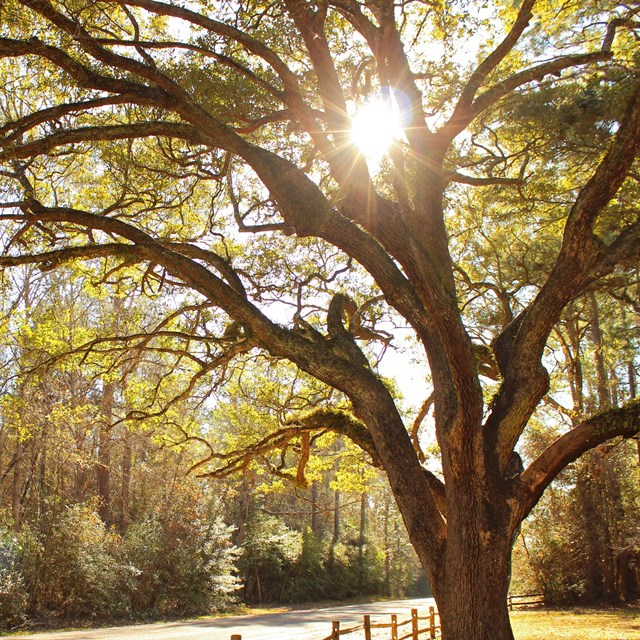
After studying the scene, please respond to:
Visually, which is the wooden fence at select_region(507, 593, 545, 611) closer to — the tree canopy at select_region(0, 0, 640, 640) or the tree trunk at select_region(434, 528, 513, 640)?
the tree canopy at select_region(0, 0, 640, 640)

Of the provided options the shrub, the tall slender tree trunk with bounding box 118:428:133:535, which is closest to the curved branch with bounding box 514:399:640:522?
the shrub

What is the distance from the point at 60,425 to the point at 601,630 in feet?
59.2

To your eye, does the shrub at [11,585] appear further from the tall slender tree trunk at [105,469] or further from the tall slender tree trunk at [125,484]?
the tall slender tree trunk at [125,484]

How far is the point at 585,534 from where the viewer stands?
21.6 meters

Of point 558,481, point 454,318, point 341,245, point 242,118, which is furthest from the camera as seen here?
point 558,481

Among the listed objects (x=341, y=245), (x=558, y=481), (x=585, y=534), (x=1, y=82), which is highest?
(x=1, y=82)

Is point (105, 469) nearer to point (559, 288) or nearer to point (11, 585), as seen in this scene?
point (11, 585)

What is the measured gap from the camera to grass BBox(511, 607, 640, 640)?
462 inches

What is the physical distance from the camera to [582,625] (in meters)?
14.8

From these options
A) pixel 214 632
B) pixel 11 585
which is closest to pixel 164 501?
pixel 11 585

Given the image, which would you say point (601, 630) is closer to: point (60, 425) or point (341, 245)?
point (341, 245)

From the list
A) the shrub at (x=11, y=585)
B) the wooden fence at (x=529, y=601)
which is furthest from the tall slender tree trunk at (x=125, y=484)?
the wooden fence at (x=529, y=601)

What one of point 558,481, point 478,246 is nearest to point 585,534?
point 558,481

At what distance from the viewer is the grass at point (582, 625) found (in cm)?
1175
